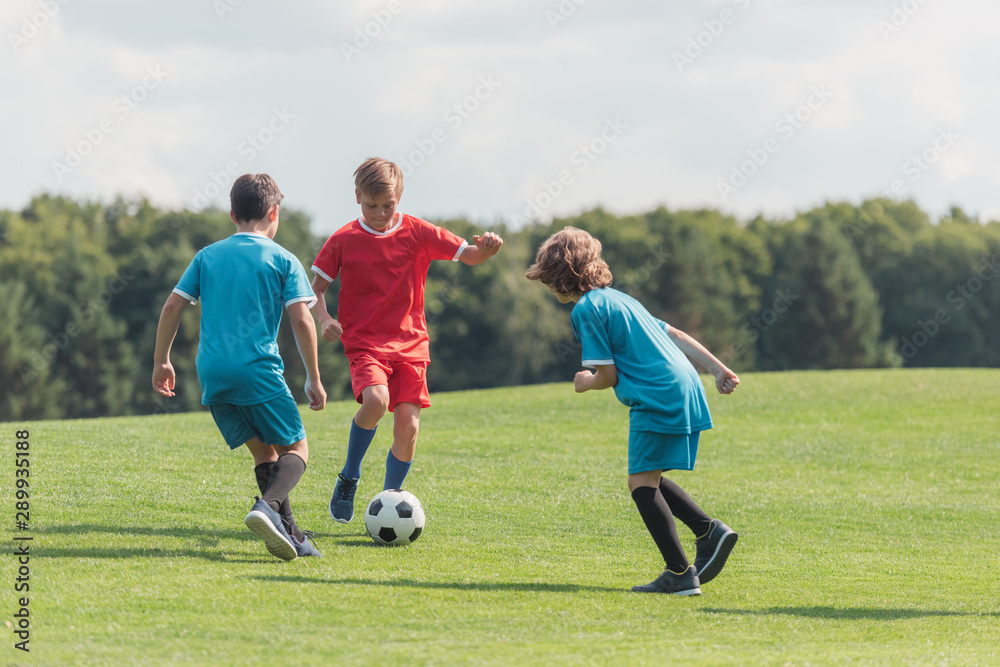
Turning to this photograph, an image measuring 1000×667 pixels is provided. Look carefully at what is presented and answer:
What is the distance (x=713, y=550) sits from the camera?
16.9 feet

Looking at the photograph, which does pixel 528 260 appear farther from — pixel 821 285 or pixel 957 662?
pixel 957 662

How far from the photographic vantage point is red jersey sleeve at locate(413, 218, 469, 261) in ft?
21.2

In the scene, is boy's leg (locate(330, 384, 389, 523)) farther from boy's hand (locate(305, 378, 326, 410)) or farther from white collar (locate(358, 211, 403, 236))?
white collar (locate(358, 211, 403, 236))

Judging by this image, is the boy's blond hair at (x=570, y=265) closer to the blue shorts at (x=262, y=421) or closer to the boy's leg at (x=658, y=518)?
the boy's leg at (x=658, y=518)

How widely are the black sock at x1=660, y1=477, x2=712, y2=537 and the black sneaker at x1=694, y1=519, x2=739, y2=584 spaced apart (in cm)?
7

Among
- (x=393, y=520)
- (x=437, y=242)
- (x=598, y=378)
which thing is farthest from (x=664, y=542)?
(x=437, y=242)

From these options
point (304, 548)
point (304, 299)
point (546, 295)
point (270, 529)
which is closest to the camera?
point (270, 529)

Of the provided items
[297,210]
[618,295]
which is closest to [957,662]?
[618,295]

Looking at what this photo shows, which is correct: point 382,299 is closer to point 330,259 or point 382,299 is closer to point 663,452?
point 330,259

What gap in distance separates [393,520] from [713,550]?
2006 mm

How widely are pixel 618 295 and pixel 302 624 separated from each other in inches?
95.5

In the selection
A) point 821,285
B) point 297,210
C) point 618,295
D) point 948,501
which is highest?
point 297,210

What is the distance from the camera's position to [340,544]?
6027 millimetres

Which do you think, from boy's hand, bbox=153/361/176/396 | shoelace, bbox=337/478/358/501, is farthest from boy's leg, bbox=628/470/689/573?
boy's hand, bbox=153/361/176/396
